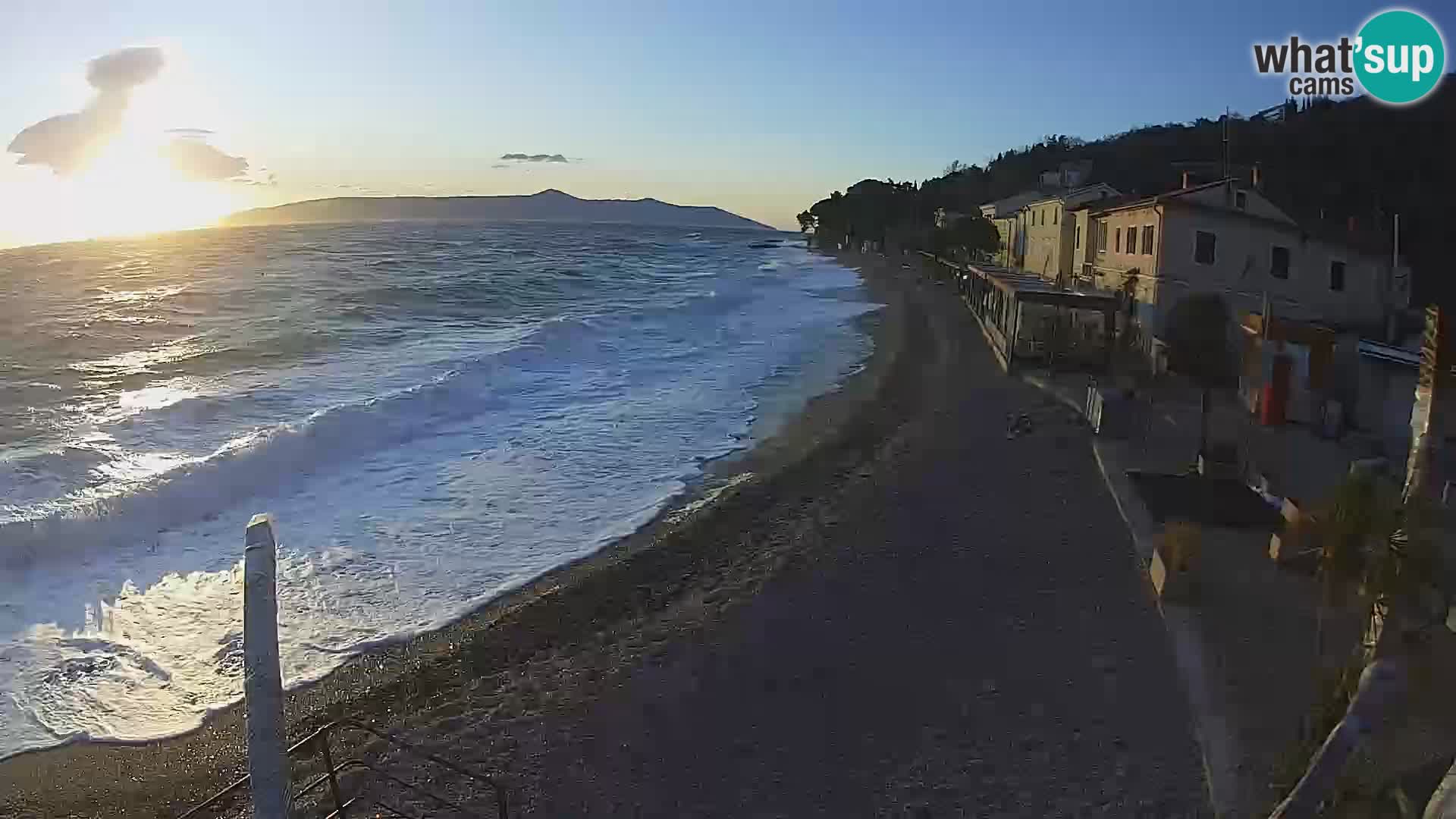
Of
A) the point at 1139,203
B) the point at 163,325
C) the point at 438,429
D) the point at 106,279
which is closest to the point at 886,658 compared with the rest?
the point at 438,429

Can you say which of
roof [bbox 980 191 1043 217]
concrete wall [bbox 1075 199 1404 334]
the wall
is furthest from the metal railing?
roof [bbox 980 191 1043 217]

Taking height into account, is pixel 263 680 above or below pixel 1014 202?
below

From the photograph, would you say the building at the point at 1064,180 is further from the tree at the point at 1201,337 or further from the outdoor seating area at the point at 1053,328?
the tree at the point at 1201,337

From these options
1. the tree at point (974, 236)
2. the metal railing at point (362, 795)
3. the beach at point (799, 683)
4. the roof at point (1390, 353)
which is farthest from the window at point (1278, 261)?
the tree at point (974, 236)

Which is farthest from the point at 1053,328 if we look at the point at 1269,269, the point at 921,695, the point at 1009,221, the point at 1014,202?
the point at 1014,202

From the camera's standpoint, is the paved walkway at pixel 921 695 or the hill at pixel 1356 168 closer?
the paved walkway at pixel 921 695

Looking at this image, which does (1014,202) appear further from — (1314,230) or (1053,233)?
(1314,230)
